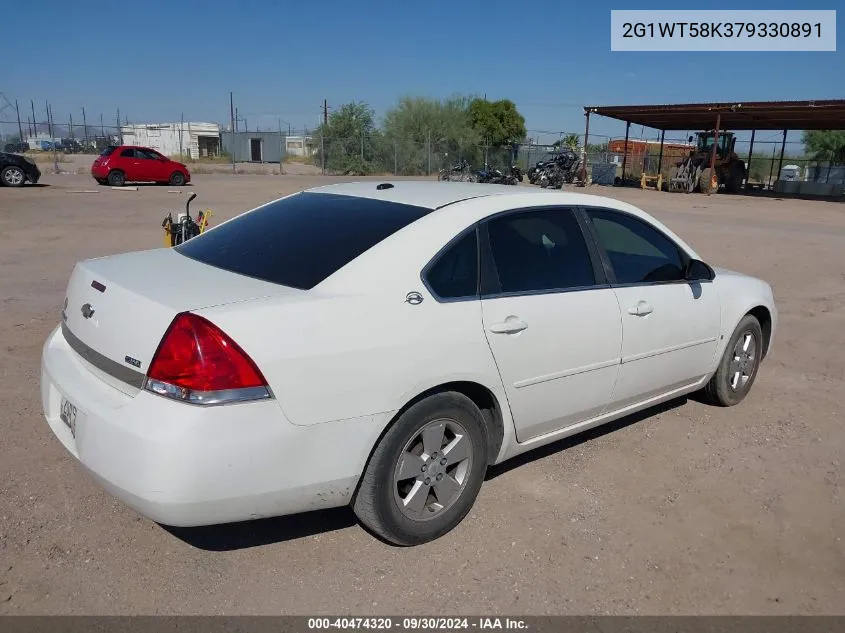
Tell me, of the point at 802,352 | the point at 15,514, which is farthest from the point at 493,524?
the point at 802,352

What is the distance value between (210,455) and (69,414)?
84cm

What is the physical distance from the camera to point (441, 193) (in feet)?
12.0

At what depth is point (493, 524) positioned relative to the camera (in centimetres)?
334

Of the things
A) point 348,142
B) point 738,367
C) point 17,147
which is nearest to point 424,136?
point 348,142

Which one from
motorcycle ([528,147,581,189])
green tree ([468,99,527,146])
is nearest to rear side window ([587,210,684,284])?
motorcycle ([528,147,581,189])

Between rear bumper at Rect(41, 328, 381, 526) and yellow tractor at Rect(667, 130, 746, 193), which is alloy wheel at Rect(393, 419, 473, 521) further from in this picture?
yellow tractor at Rect(667, 130, 746, 193)

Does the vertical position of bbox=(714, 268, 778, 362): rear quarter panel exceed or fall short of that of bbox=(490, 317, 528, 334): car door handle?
it falls short

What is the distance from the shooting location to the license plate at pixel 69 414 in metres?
2.81

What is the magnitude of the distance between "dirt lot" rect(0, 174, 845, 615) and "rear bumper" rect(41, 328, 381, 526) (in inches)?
16.3

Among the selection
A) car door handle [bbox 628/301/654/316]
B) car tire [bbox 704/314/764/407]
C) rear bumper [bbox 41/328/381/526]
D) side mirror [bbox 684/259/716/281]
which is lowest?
car tire [bbox 704/314/764/407]

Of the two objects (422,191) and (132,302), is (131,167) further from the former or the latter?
(132,302)

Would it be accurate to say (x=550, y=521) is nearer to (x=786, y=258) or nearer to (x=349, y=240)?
(x=349, y=240)

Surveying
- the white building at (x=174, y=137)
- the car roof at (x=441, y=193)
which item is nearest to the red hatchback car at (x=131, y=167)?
the car roof at (x=441, y=193)

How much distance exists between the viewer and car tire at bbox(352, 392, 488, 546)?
2.88 metres
